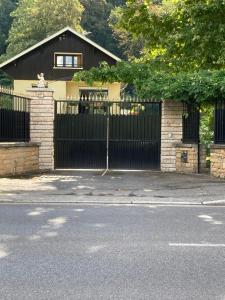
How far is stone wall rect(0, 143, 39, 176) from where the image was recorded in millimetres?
16981

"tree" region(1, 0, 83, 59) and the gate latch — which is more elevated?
"tree" region(1, 0, 83, 59)

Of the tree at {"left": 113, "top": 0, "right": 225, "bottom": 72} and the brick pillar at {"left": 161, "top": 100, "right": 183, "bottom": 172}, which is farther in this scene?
the tree at {"left": 113, "top": 0, "right": 225, "bottom": 72}

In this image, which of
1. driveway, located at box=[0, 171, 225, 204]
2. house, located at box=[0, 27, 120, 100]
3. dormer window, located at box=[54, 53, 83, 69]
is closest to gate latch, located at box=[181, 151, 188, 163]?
driveway, located at box=[0, 171, 225, 204]

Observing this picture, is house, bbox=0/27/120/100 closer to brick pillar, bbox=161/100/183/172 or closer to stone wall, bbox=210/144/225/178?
brick pillar, bbox=161/100/183/172

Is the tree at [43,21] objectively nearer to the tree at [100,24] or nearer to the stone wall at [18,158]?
the tree at [100,24]

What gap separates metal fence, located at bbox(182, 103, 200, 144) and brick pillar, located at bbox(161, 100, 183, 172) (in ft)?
0.58

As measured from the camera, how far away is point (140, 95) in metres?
18.5

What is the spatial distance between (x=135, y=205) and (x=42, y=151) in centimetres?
826

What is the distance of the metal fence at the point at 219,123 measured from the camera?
17.3 metres

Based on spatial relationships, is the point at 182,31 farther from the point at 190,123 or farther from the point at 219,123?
the point at 219,123

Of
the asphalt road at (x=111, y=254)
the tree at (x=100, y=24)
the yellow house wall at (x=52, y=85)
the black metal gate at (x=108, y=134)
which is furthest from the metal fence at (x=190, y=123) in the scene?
the tree at (x=100, y=24)

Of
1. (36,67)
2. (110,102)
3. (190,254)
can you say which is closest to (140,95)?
(110,102)

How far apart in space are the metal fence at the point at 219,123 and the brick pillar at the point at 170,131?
1901 millimetres

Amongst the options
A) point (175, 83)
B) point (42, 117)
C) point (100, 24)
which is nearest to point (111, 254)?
point (175, 83)
